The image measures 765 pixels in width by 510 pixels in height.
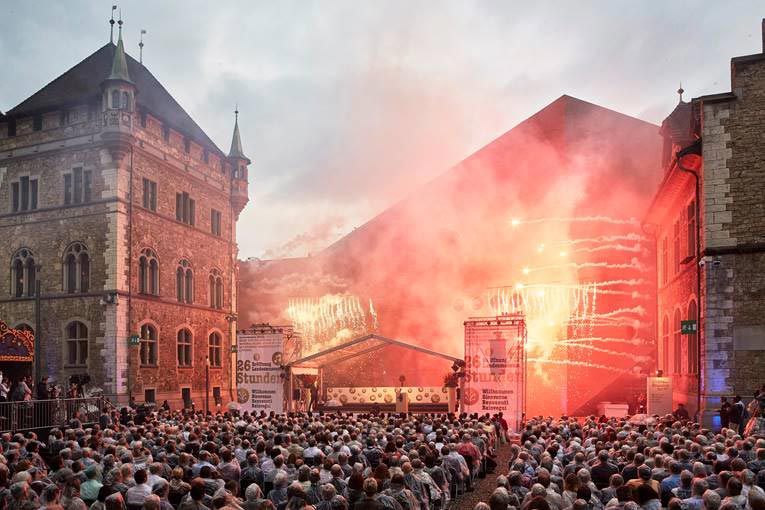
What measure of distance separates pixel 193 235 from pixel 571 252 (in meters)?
22.7

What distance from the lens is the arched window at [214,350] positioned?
41.9 metres

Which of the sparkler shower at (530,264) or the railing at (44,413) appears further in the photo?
the sparkler shower at (530,264)

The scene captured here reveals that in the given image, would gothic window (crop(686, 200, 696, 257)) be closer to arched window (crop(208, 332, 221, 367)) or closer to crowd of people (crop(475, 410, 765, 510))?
crowd of people (crop(475, 410, 765, 510))

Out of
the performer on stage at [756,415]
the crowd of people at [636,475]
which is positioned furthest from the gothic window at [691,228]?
the crowd of people at [636,475]

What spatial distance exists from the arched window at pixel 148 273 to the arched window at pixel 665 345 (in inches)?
944

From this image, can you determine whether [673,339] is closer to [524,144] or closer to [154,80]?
[524,144]

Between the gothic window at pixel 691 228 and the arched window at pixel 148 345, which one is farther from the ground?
the gothic window at pixel 691 228

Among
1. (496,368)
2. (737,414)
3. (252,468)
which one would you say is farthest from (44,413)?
(737,414)

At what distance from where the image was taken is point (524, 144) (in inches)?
1993

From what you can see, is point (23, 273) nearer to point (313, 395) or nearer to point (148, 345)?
point (148, 345)

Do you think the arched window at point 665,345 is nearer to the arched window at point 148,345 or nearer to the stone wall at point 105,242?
the stone wall at point 105,242

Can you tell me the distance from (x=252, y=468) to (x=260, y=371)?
63.7 feet

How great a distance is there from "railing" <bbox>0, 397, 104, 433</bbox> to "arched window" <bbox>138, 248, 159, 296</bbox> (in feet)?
39.5

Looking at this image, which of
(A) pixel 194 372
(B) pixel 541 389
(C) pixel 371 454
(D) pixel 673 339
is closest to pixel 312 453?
(C) pixel 371 454
